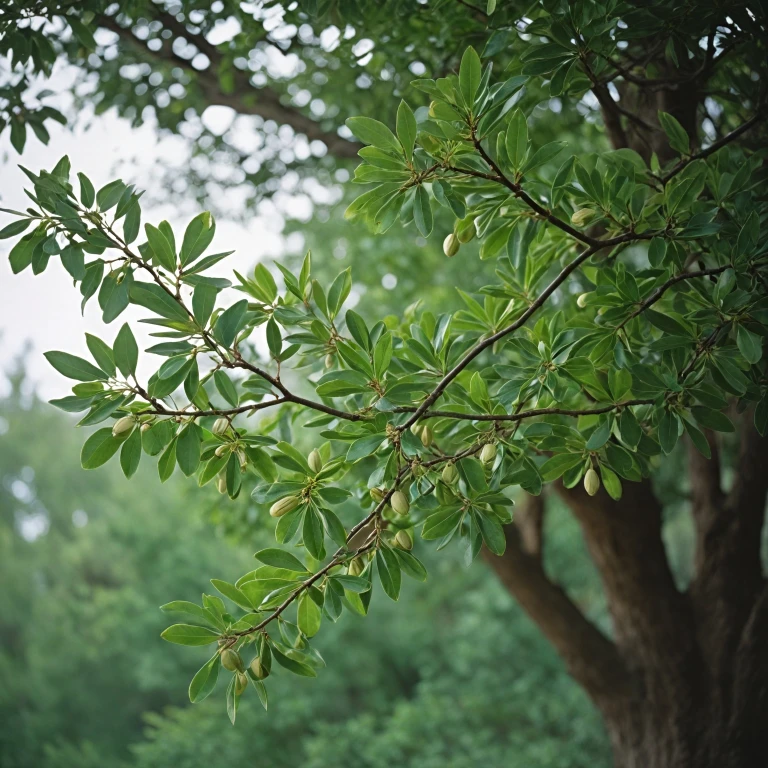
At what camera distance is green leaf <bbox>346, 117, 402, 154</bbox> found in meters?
0.82

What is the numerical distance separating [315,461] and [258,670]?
25cm

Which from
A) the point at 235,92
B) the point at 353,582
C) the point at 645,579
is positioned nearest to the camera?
the point at 353,582

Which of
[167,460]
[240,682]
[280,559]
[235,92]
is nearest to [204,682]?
[240,682]

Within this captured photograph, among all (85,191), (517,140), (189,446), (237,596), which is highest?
(85,191)

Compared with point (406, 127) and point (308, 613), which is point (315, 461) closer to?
point (308, 613)

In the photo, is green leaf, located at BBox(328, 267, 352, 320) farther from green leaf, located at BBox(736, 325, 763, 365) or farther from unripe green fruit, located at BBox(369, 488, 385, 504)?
green leaf, located at BBox(736, 325, 763, 365)

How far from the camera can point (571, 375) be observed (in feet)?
2.93

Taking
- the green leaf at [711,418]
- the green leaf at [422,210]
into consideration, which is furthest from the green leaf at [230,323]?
the green leaf at [711,418]

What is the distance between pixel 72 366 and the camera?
0.77 metres

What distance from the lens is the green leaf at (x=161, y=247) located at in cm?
76

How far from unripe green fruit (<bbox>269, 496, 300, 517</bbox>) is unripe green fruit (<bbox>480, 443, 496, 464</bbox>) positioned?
22 cm

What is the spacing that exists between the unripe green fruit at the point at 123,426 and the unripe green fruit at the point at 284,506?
0.17m

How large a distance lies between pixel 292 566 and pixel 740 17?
913 mm

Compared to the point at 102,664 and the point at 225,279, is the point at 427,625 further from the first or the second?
the point at 225,279
